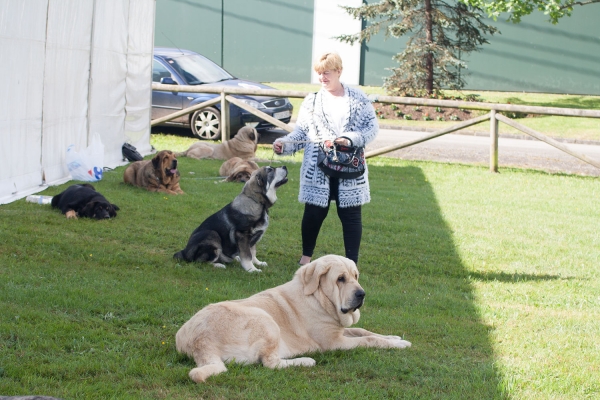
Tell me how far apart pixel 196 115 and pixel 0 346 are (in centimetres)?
1235

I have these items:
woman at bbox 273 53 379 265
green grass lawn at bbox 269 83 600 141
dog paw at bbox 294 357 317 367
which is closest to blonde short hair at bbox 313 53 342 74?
woman at bbox 273 53 379 265

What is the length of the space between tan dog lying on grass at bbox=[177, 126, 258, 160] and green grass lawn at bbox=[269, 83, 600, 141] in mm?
9737

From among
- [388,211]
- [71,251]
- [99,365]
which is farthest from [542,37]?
[99,365]

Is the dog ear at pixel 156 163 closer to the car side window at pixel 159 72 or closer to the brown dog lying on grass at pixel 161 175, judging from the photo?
the brown dog lying on grass at pixel 161 175

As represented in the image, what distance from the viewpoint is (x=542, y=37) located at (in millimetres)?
28234

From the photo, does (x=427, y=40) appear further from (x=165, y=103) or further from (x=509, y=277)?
(x=509, y=277)

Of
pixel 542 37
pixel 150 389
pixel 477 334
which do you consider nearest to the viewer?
pixel 150 389

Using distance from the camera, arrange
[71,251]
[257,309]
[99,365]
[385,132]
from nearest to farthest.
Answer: [99,365] → [257,309] → [71,251] → [385,132]

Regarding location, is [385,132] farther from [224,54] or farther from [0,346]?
[0,346]

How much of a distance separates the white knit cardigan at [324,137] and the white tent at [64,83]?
14.4 feet

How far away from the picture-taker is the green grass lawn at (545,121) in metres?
21.6

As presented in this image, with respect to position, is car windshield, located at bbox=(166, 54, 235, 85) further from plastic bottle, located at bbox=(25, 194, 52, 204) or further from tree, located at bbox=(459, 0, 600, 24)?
tree, located at bbox=(459, 0, 600, 24)

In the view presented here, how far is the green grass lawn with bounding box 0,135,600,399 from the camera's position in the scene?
4246 mm

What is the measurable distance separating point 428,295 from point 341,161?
57.5 inches
